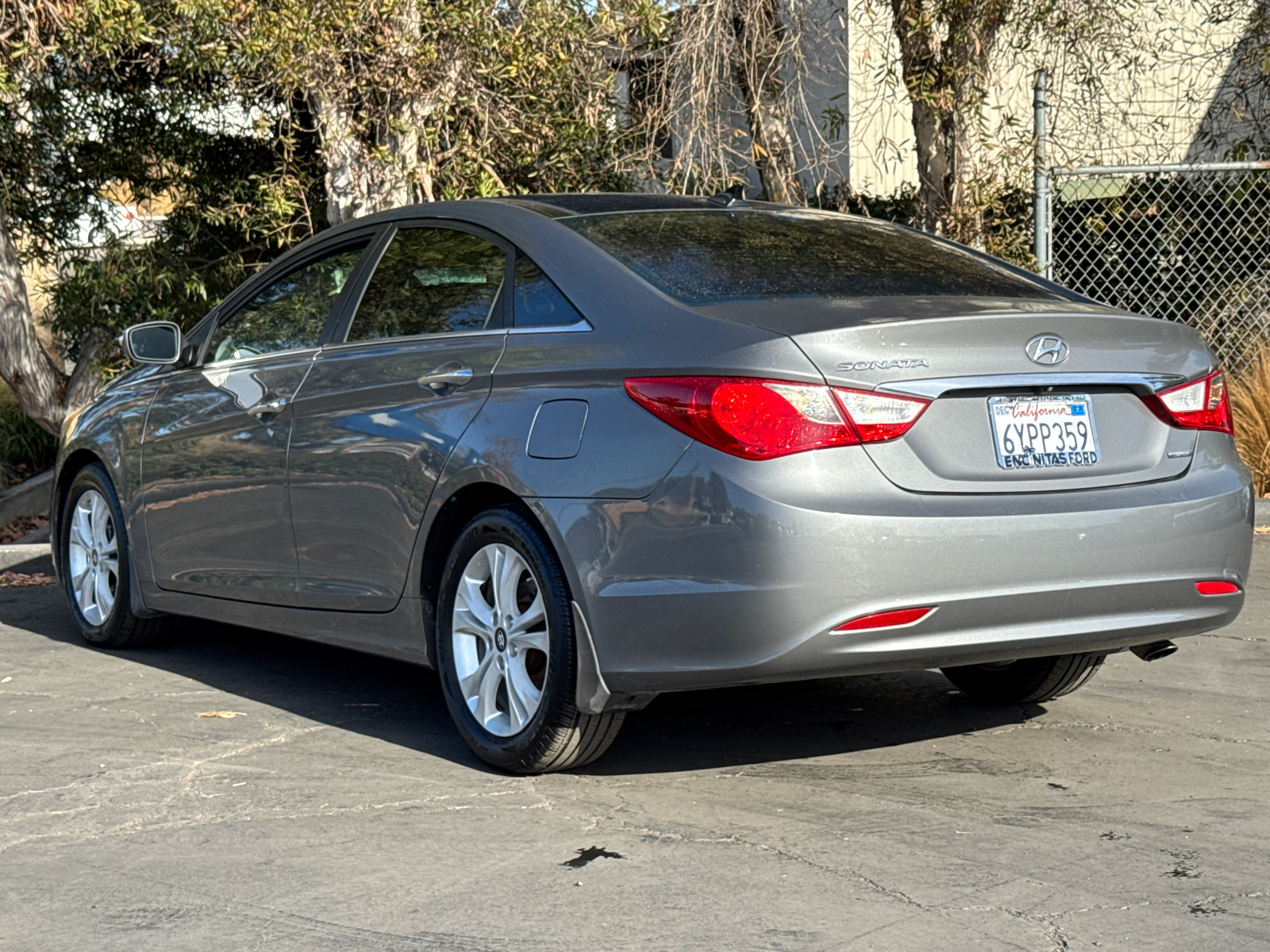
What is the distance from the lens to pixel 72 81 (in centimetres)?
1041

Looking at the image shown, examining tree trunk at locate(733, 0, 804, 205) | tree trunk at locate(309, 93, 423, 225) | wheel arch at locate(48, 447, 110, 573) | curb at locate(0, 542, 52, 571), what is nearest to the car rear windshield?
wheel arch at locate(48, 447, 110, 573)

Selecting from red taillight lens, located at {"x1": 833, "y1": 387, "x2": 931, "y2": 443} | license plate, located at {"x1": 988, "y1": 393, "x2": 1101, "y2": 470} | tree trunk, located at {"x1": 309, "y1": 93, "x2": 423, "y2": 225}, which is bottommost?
license plate, located at {"x1": 988, "y1": 393, "x2": 1101, "y2": 470}

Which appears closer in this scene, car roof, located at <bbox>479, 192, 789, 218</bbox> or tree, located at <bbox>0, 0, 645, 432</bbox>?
car roof, located at <bbox>479, 192, 789, 218</bbox>

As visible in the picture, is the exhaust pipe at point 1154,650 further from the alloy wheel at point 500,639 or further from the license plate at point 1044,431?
the alloy wheel at point 500,639

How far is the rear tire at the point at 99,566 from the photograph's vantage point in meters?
6.56

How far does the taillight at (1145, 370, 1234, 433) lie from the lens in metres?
4.41

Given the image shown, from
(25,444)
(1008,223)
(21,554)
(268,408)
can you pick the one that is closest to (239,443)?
(268,408)

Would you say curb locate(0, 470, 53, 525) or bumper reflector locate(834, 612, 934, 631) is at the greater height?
bumper reflector locate(834, 612, 934, 631)

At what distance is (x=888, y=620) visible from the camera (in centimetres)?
404

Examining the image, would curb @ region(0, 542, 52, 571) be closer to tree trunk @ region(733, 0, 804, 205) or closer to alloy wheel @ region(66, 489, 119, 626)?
alloy wheel @ region(66, 489, 119, 626)

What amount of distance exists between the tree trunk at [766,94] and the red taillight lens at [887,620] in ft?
19.7

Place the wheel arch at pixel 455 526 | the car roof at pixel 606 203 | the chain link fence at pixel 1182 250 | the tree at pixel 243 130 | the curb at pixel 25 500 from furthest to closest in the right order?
the curb at pixel 25 500
the chain link fence at pixel 1182 250
the tree at pixel 243 130
the car roof at pixel 606 203
the wheel arch at pixel 455 526

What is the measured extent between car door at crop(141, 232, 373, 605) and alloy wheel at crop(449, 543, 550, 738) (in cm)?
94

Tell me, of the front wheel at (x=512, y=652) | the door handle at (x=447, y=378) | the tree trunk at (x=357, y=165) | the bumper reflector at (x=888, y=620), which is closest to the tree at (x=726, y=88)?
the tree trunk at (x=357, y=165)
